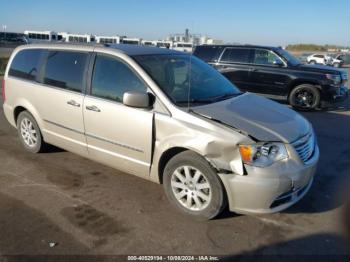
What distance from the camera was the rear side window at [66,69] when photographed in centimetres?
459

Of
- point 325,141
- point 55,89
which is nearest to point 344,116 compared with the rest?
point 325,141

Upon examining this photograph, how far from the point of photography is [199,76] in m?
4.68

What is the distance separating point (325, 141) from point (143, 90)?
14.6ft

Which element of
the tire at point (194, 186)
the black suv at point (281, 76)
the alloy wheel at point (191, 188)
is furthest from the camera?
the black suv at point (281, 76)

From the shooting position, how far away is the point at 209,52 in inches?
456

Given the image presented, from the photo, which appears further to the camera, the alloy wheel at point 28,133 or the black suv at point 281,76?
the black suv at point 281,76

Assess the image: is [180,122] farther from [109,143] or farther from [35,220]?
[35,220]

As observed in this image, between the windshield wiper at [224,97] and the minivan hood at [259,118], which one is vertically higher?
the windshield wiper at [224,97]

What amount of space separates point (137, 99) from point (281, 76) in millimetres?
7717

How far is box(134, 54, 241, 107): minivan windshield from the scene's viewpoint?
159 inches

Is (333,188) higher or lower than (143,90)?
lower

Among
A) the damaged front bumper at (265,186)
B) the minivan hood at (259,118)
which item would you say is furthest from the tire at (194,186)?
the minivan hood at (259,118)

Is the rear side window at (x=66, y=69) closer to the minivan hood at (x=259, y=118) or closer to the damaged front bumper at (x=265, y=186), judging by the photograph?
the minivan hood at (x=259, y=118)

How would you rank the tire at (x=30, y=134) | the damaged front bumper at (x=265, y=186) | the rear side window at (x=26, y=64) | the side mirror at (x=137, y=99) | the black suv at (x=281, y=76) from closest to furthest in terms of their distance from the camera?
the damaged front bumper at (x=265, y=186), the side mirror at (x=137, y=99), the rear side window at (x=26, y=64), the tire at (x=30, y=134), the black suv at (x=281, y=76)
